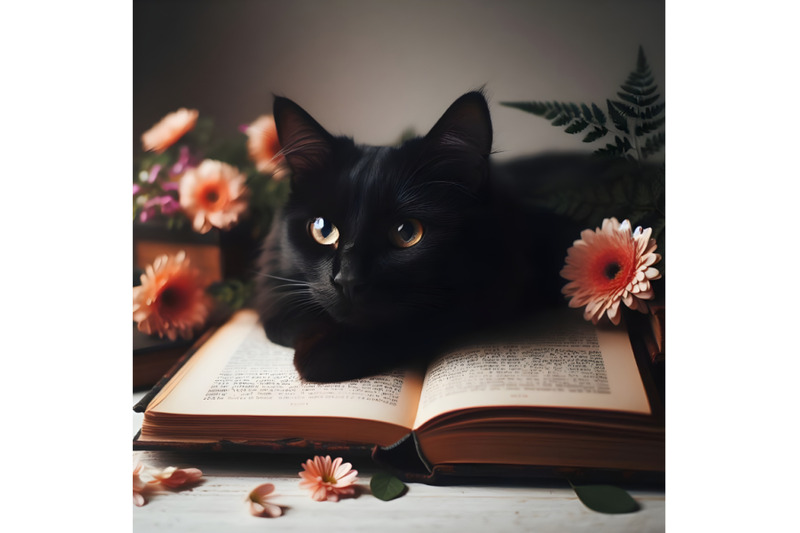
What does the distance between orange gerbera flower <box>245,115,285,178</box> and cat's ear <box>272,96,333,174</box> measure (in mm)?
17

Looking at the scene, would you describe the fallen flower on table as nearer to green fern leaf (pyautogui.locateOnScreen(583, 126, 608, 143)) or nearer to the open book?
the open book

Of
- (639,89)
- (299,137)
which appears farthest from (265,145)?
(639,89)

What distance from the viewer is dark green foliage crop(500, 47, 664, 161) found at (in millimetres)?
937

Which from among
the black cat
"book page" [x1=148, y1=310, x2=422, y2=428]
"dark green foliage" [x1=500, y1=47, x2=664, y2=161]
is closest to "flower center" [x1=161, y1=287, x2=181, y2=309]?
"book page" [x1=148, y1=310, x2=422, y2=428]

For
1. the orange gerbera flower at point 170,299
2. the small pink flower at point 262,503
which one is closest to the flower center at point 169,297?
the orange gerbera flower at point 170,299

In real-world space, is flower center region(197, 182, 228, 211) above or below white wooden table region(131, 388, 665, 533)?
above

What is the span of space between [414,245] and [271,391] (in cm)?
33

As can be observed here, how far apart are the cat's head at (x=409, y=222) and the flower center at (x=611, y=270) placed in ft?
0.66

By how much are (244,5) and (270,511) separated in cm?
83

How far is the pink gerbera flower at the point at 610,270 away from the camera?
92 cm

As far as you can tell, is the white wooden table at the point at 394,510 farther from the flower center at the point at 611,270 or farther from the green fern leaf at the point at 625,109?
the green fern leaf at the point at 625,109

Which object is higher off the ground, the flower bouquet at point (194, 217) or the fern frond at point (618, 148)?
the fern frond at point (618, 148)

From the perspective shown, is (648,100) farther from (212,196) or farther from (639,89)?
(212,196)
